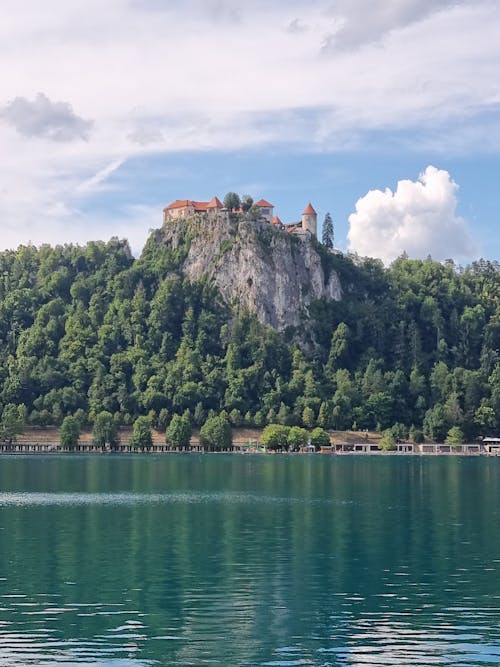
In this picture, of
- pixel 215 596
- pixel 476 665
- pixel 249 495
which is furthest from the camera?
pixel 249 495

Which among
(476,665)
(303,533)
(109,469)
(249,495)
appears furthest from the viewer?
(109,469)

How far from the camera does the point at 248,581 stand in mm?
49000

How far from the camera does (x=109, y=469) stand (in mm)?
150250

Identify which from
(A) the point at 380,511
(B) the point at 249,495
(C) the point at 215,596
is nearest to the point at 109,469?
(B) the point at 249,495

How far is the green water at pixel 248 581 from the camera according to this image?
121 ft

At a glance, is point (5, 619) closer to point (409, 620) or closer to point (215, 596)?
point (215, 596)

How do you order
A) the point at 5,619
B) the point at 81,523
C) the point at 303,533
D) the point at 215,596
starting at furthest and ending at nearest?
the point at 81,523, the point at 303,533, the point at 215,596, the point at 5,619

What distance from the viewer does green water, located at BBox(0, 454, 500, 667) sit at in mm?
36906

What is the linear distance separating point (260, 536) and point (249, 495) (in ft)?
108

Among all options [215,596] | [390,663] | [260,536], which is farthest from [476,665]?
[260,536]

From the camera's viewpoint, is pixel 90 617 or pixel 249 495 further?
pixel 249 495

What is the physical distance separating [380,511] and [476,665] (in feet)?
155

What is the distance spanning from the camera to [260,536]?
6506cm

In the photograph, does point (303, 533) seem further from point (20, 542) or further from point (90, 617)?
point (90, 617)
